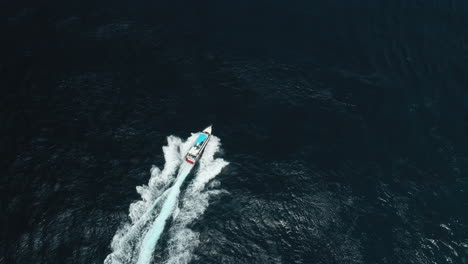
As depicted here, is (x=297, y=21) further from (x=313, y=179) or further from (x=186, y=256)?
(x=186, y=256)

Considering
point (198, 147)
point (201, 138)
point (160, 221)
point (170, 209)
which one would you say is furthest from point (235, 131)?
point (160, 221)

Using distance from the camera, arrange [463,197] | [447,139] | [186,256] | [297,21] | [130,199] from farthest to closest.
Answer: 1. [297,21]
2. [447,139]
3. [463,197]
4. [130,199]
5. [186,256]

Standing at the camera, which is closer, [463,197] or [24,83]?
[463,197]

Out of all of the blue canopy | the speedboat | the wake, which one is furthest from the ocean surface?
the blue canopy

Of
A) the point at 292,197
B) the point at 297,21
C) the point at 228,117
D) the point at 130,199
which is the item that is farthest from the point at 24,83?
the point at 297,21

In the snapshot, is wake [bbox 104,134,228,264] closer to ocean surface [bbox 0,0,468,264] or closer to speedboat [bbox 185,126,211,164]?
ocean surface [bbox 0,0,468,264]

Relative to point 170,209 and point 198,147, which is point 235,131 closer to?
point 198,147
